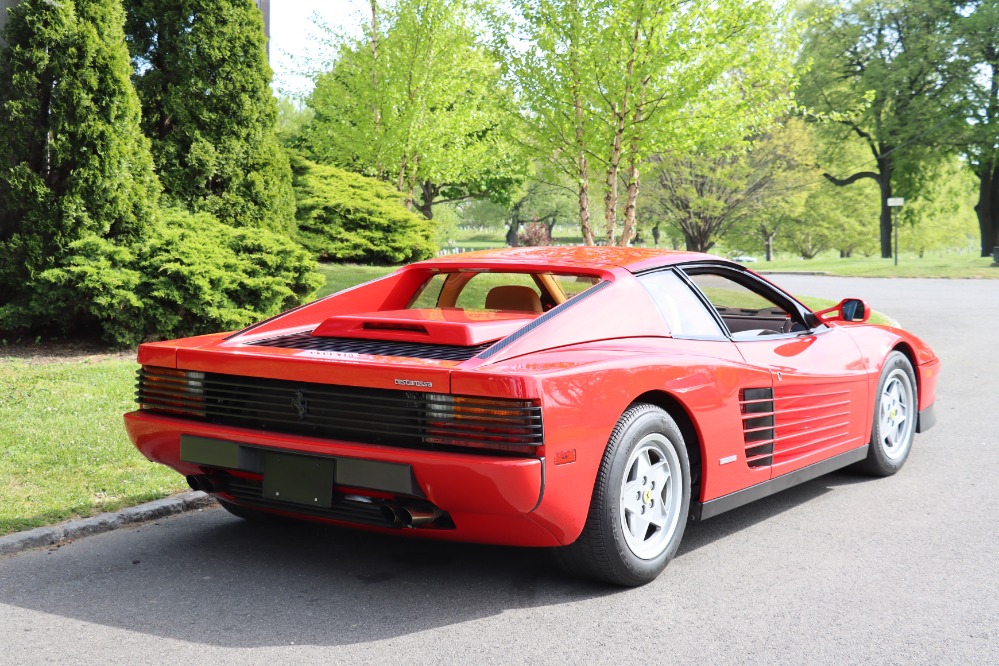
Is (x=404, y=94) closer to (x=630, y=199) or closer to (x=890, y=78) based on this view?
(x=630, y=199)

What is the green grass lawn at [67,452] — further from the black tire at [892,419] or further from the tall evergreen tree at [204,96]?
the black tire at [892,419]

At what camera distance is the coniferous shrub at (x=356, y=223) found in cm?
1858

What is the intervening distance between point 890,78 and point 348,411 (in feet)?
146

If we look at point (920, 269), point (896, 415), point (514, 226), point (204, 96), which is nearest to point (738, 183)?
point (920, 269)

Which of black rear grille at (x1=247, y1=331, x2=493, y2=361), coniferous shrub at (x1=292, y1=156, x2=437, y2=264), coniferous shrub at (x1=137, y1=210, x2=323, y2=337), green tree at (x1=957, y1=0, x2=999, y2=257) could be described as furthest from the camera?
green tree at (x1=957, y1=0, x2=999, y2=257)

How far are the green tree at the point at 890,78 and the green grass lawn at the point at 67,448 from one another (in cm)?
3947

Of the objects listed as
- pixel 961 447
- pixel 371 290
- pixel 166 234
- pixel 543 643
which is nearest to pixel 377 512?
pixel 543 643

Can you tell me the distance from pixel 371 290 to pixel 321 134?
22550 millimetres

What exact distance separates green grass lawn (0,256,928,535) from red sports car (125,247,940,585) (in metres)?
0.89

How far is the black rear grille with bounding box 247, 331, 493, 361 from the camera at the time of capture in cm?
385

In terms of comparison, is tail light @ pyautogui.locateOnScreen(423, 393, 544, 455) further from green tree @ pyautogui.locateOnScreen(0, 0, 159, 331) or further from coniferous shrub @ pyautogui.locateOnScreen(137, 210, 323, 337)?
green tree @ pyautogui.locateOnScreen(0, 0, 159, 331)

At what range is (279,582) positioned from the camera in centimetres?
405

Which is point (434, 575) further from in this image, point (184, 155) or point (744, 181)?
point (744, 181)

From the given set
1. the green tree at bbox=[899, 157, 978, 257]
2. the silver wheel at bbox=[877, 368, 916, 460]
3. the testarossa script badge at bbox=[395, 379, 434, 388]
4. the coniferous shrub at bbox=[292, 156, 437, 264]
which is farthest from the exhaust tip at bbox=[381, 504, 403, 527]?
the green tree at bbox=[899, 157, 978, 257]
